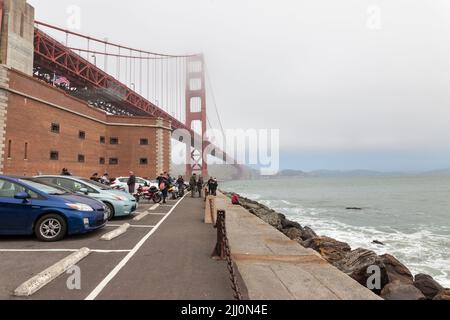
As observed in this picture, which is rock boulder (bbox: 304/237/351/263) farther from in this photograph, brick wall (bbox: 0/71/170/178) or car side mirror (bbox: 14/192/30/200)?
brick wall (bbox: 0/71/170/178)

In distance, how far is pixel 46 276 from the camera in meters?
4.32

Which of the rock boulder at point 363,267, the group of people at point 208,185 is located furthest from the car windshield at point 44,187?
the group of people at point 208,185

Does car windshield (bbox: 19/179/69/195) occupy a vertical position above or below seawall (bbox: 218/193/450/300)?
above

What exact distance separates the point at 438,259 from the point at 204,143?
161 feet

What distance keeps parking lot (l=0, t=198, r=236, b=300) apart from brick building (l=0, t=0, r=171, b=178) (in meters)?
15.9

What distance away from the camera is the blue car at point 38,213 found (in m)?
6.57

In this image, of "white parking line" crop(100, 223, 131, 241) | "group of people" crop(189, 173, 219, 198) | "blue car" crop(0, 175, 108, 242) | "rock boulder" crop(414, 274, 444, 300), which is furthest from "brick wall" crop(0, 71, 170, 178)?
"rock boulder" crop(414, 274, 444, 300)

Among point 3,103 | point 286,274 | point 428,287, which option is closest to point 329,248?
point 428,287

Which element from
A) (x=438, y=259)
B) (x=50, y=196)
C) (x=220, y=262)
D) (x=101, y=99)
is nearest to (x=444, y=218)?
(x=438, y=259)

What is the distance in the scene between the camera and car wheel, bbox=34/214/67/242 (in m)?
6.71

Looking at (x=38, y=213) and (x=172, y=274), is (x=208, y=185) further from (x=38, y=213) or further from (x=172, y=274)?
(x=172, y=274)

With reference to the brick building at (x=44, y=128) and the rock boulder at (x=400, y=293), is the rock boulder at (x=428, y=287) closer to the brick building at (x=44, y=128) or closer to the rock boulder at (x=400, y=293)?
the rock boulder at (x=400, y=293)

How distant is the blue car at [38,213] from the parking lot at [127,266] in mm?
276
